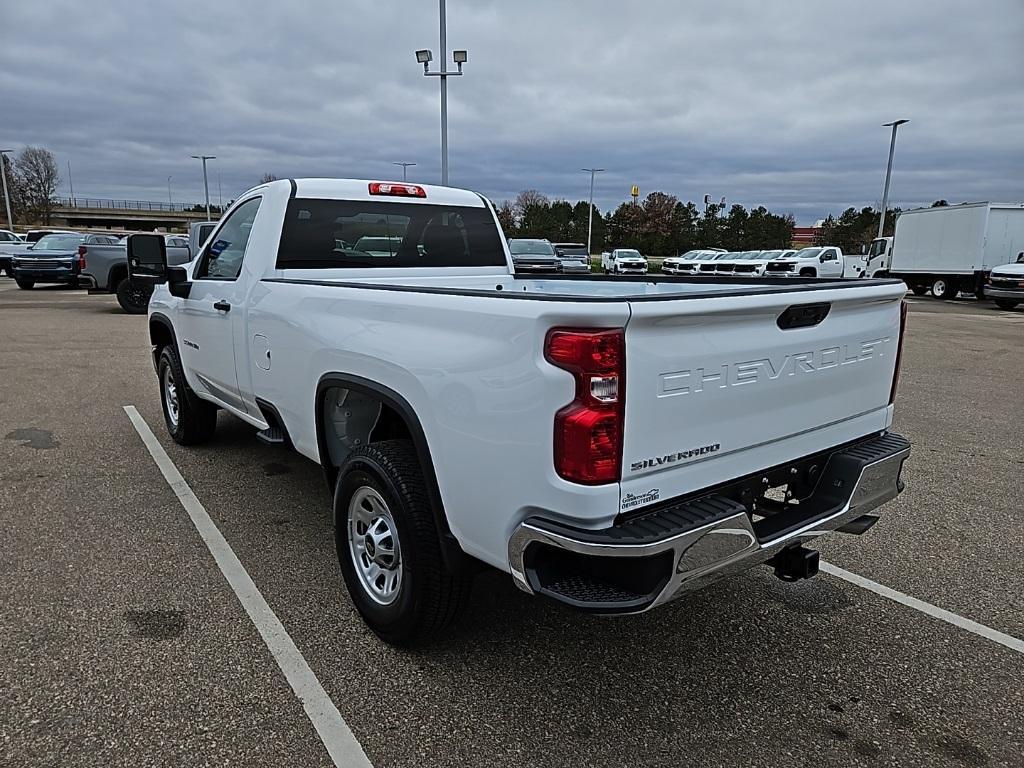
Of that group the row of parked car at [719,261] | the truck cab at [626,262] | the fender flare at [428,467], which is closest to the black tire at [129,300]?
the row of parked car at [719,261]

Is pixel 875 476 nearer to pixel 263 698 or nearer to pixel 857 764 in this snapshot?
pixel 857 764

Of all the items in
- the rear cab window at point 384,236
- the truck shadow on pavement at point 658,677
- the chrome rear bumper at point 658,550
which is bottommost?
the truck shadow on pavement at point 658,677

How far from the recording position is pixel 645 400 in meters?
2.17

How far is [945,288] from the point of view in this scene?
2581 cm

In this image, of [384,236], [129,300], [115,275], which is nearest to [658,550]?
[384,236]

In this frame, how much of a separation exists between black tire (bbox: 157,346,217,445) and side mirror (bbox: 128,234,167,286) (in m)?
0.70

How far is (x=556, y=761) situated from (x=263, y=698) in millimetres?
1105

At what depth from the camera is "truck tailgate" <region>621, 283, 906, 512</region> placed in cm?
219

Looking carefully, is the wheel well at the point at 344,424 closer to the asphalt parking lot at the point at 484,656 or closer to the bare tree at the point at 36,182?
the asphalt parking lot at the point at 484,656

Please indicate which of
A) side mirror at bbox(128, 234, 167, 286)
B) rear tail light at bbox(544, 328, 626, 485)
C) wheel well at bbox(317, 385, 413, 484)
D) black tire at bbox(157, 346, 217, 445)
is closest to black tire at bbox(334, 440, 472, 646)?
wheel well at bbox(317, 385, 413, 484)

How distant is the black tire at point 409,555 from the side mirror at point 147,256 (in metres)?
2.76

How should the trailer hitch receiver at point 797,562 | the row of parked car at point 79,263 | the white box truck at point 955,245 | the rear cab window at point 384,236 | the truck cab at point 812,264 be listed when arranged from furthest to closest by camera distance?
the truck cab at point 812,264, the white box truck at point 955,245, the row of parked car at point 79,263, the rear cab window at point 384,236, the trailer hitch receiver at point 797,562

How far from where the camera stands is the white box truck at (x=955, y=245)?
2261 centimetres

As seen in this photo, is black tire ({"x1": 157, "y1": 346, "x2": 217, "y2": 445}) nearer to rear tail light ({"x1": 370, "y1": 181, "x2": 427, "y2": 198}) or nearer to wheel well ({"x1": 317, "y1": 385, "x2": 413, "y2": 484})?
rear tail light ({"x1": 370, "y1": 181, "x2": 427, "y2": 198})
